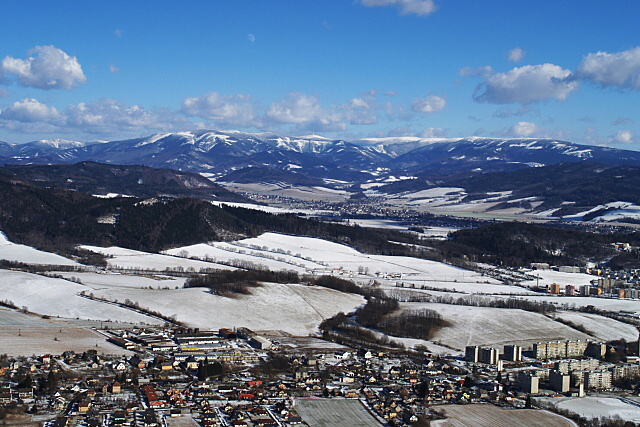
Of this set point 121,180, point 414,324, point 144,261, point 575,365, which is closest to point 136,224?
point 144,261

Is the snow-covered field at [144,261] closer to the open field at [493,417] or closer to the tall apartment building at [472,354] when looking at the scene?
the tall apartment building at [472,354]

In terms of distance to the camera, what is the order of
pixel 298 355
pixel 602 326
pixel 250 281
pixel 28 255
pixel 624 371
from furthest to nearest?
pixel 28 255 → pixel 250 281 → pixel 602 326 → pixel 298 355 → pixel 624 371

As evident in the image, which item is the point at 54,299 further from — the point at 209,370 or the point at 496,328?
the point at 496,328

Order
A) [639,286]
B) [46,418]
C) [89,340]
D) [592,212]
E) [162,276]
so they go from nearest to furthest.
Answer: [46,418], [89,340], [162,276], [639,286], [592,212]

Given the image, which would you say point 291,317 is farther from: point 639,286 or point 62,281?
point 639,286

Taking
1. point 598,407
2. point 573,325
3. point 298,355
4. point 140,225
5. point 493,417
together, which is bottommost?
point 493,417

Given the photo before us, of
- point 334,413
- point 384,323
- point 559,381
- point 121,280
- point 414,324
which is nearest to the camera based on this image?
point 334,413

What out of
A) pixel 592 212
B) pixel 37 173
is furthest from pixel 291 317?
pixel 37 173

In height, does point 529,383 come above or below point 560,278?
below
